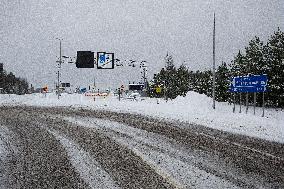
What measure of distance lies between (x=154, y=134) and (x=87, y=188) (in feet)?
21.7

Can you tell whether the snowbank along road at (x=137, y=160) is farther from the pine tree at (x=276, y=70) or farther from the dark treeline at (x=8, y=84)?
the dark treeline at (x=8, y=84)

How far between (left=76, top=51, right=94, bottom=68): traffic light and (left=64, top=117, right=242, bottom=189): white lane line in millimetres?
34728

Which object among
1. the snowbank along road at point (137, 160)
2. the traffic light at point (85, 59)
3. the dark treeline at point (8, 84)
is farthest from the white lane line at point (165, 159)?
the dark treeline at point (8, 84)

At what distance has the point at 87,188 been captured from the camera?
19.1 ft

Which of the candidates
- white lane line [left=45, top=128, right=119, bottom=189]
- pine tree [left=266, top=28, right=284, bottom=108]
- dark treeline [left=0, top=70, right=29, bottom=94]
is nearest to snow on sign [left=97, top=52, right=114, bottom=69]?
pine tree [left=266, top=28, right=284, bottom=108]

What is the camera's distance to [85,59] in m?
47.3

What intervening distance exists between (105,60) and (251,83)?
1070 inches

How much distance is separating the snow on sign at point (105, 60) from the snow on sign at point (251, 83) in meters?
24.7

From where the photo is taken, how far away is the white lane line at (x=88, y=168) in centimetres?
610

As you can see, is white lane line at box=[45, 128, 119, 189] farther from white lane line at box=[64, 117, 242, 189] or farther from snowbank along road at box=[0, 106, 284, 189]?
white lane line at box=[64, 117, 242, 189]

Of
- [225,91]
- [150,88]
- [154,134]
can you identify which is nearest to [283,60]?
[225,91]

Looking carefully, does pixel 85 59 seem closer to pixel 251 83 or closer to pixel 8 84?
pixel 251 83

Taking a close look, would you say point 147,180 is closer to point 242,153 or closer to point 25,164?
point 25,164

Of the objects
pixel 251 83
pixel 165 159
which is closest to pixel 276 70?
pixel 251 83
